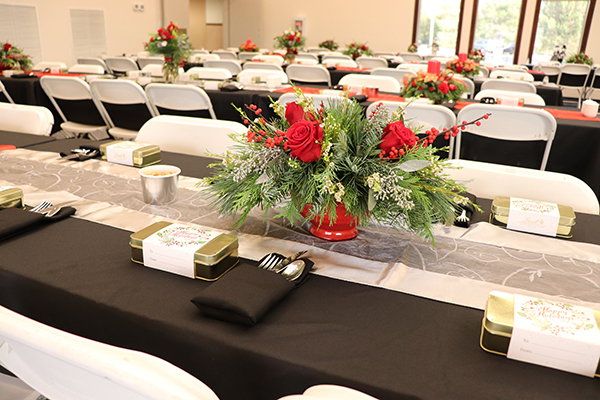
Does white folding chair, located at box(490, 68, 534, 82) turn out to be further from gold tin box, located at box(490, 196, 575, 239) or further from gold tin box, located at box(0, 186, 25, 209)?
gold tin box, located at box(0, 186, 25, 209)

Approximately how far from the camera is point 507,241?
1220 millimetres

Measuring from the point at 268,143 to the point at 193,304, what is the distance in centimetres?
38

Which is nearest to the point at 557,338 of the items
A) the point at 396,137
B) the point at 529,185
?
the point at 396,137

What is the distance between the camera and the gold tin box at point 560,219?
4.06ft

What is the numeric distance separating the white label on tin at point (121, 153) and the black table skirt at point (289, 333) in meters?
0.71

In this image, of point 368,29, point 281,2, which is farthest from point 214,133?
point 281,2

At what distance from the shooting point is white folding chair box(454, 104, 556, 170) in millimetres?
2762

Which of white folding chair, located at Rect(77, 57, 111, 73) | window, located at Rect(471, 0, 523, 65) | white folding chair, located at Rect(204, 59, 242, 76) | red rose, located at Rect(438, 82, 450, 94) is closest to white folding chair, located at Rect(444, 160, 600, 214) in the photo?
red rose, located at Rect(438, 82, 450, 94)

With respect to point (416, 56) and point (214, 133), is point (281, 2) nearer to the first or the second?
point (416, 56)

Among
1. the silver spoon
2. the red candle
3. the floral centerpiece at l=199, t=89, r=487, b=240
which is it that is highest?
the red candle

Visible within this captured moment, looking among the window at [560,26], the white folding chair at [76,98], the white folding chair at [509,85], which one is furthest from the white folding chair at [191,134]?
the window at [560,26]

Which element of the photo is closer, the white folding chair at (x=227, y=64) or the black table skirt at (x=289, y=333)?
the black table skirt at (x=289, y=333)

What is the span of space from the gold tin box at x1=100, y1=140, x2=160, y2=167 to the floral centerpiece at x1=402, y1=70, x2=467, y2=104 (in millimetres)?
2313

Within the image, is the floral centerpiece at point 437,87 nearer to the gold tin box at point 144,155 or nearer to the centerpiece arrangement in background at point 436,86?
the centerpiece arrangement in background at point 436,86
